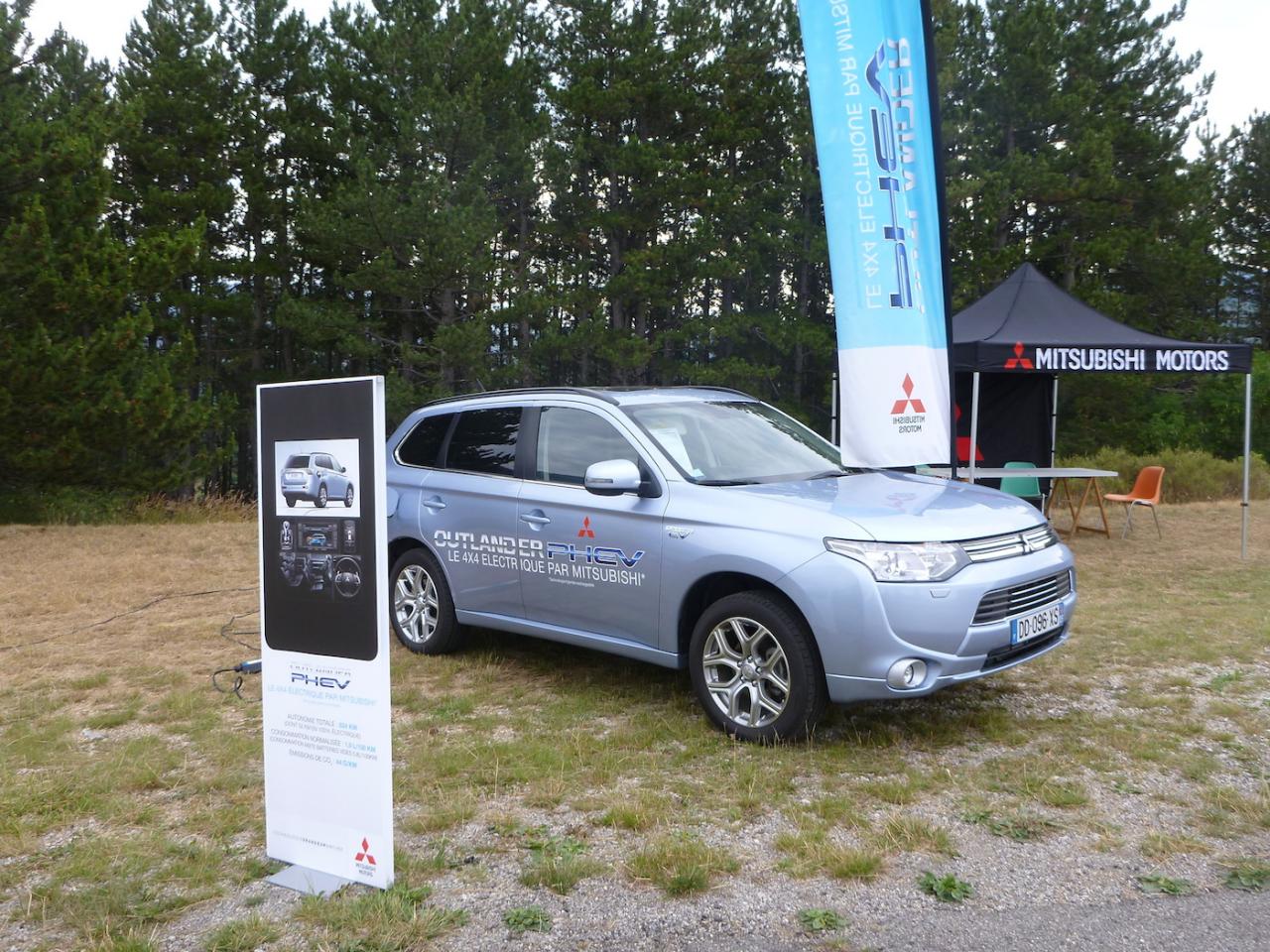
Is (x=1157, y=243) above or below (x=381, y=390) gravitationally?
above

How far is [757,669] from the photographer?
4.90 m

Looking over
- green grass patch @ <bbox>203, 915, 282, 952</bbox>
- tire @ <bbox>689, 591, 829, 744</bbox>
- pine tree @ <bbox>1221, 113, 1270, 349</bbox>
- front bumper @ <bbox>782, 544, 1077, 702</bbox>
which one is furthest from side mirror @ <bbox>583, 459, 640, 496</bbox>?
pine tree @ <bbox>1221, 113, 1270, 349</bbox>

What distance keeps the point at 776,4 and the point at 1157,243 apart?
1160 centimetres

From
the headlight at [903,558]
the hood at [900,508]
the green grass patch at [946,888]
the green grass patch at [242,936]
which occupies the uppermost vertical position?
the hood at [900,508]

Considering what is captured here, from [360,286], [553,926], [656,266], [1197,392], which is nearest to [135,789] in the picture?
[553,926]

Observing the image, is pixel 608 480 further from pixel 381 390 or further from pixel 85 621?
pixel 85 621

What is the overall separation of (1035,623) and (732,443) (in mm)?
1784

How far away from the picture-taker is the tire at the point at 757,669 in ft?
15.4

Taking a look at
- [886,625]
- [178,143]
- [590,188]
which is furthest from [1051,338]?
[178,143]

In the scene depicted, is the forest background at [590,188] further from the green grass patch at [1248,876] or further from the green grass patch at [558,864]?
the green grass patch at [1248,876]

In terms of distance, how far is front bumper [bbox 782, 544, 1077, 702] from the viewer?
14.8 feet

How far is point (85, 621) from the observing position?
27.4ft

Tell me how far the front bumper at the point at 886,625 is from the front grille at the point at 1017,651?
0.04m

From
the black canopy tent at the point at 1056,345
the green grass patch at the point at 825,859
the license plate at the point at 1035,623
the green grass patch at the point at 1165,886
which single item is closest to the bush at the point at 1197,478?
the black canopy tent at the point at 1056,345
